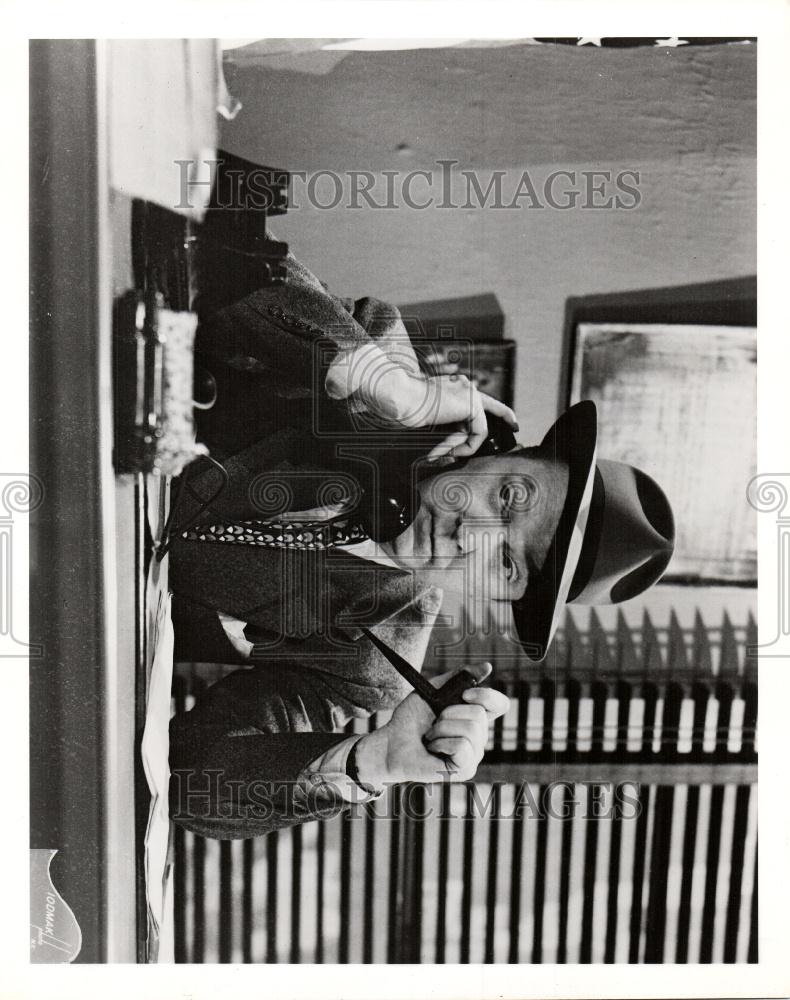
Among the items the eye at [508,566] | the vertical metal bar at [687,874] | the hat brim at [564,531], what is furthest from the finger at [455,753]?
the vertical metal bar at [687,874]

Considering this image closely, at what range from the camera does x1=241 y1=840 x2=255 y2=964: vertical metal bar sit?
1433 mm

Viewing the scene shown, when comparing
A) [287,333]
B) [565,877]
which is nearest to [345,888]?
[565,877]

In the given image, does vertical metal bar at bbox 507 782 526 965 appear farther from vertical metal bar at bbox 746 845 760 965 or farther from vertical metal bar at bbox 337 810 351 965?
vertical metal bar at bbox 746 845 760 965

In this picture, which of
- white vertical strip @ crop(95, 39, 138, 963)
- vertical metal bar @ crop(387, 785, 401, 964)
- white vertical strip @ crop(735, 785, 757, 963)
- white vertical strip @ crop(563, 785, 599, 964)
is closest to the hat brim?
white vertical strip @ crop(563, 785, 599, 964)

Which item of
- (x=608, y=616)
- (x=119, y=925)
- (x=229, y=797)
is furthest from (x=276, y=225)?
(x=119, y=925)

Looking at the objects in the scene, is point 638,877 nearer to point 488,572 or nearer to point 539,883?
point 539,883

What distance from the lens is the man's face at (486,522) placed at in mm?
1396

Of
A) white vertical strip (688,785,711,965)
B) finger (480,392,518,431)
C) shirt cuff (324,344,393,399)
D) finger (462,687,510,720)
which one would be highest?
shirt cuff (324,344,393,399)

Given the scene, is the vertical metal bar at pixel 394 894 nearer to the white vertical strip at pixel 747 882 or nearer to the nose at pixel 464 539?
the nose at pixel 464 539

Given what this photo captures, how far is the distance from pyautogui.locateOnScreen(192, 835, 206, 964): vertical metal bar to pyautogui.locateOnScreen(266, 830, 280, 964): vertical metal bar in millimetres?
119

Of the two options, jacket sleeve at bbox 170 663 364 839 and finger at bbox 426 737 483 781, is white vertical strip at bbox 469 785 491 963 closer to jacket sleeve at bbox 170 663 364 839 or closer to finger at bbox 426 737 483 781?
finger at bbox 426 737 483 781

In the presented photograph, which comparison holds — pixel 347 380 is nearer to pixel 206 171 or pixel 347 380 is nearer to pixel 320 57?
pixel 206 171

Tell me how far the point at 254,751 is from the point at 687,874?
2.82 ft

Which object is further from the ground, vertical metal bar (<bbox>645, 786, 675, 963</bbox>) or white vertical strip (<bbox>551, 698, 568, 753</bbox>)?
white vertical strip (<bbox>551, 698, 568, 753</bbox>)
